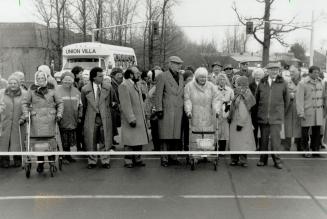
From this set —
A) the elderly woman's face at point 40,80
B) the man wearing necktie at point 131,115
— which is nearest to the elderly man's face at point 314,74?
the man wearing necktie at point 131,115

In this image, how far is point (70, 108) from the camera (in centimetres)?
992

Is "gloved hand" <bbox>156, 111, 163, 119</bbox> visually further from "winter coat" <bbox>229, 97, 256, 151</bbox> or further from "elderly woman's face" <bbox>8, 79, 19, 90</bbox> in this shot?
"elderly woman's face" <bbox>8, 79, 19, 90</bbox>

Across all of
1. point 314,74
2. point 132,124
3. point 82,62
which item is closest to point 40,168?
point 132,124

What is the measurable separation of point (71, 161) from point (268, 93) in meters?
4.08

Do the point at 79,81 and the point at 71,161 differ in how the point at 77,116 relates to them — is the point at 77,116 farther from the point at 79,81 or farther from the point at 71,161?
the point at 79,81

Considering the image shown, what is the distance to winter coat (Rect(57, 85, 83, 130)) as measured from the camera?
32.6ft

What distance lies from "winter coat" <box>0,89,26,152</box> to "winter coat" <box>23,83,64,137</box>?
2.69 feet

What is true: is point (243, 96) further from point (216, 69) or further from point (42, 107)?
point (42, 107)

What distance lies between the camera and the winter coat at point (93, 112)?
9750mm

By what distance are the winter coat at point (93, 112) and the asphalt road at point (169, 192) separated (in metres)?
0.56

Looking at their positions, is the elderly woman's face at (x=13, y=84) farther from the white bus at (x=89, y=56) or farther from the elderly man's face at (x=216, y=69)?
the white bus at (x=89, y=56)

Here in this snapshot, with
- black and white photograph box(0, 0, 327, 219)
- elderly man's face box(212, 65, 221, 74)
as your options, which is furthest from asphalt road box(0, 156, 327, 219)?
elderly man's face box(212, 65, 221, 74)

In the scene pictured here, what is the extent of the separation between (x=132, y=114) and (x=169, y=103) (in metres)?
0.78

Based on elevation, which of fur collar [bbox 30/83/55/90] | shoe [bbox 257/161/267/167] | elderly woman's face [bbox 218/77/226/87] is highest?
elderly woman's face [bbox 218/77/226/87]
